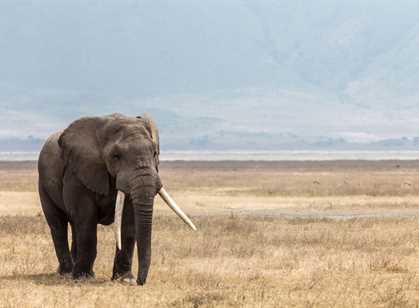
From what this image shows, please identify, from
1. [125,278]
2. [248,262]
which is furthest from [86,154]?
[248,262]

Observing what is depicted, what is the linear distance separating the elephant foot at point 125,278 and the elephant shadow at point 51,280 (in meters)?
0.20

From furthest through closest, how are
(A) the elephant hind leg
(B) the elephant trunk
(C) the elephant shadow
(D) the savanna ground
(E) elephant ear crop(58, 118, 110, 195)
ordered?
(A) the elephant hind leg, (C) the elephant shadow, (E) elephant ear crop(58, 118, 110, 195), (B) the elephant trunk, (D) the savanna ground

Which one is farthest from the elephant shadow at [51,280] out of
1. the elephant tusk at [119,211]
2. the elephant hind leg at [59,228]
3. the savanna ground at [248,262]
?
the elephant tusk at [119,211]

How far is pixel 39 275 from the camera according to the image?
1964cm

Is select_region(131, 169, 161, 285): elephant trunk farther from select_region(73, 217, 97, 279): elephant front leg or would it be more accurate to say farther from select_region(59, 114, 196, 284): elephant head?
select_region(73, 217, 97, 279): elephant front leg

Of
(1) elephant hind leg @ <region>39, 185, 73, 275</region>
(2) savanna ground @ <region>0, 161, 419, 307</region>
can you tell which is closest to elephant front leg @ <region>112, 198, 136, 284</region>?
(2) savanna ground @ <region>0, 161, 419, 307</region>

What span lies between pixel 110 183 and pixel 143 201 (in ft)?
4.20

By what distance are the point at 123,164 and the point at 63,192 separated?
1804mm

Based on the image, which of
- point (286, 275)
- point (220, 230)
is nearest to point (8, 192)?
point (220, 230)

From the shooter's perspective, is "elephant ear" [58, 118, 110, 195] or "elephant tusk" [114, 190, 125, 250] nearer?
"elephant tusk" [114, 190, 125, 250]

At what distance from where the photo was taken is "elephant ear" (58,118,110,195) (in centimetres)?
1766

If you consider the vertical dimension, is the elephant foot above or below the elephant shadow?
above

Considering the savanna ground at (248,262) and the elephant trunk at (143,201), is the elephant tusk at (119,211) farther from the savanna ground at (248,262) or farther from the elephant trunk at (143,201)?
the savanna ground at (248,262)

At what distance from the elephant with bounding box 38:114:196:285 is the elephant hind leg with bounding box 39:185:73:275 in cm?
34
